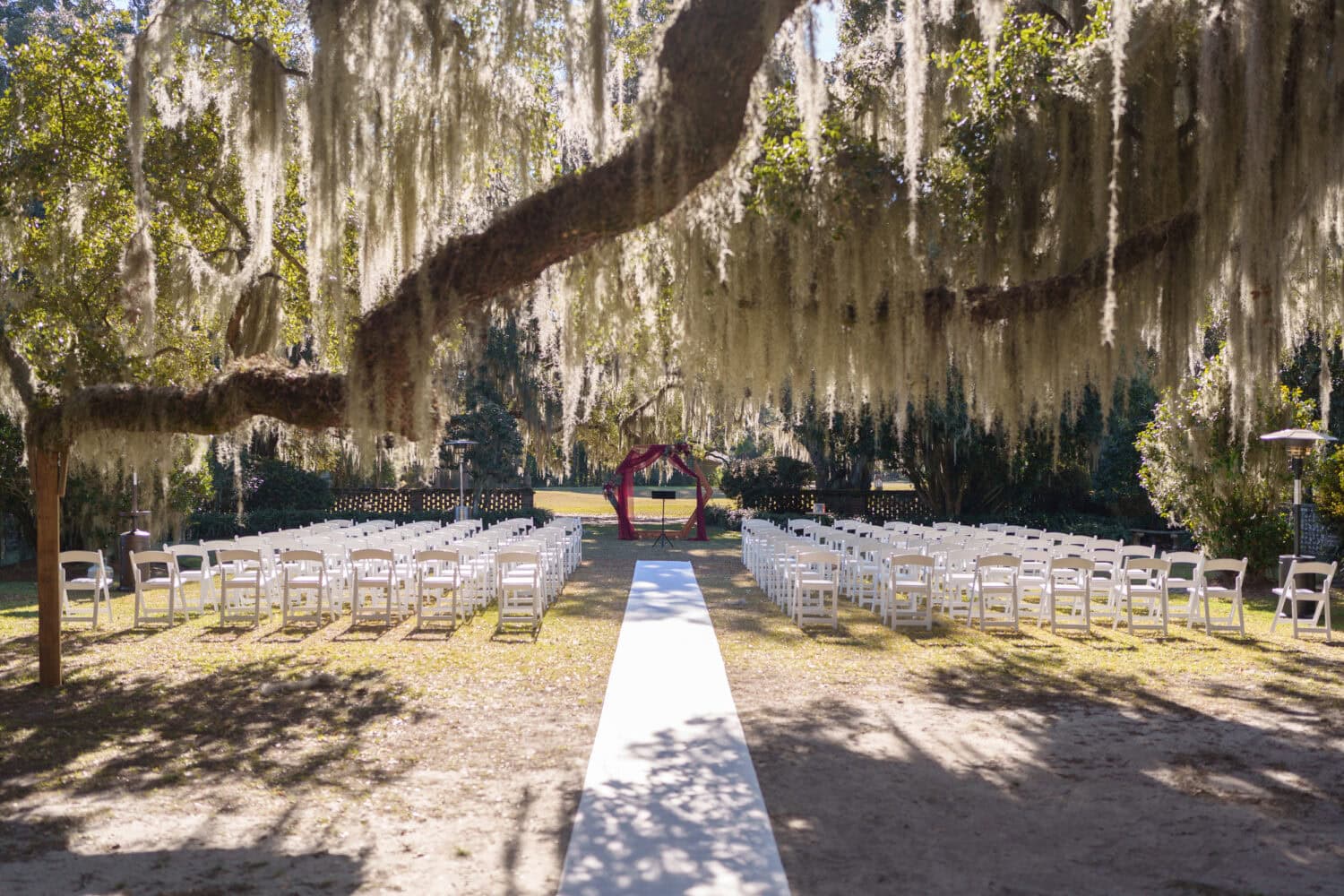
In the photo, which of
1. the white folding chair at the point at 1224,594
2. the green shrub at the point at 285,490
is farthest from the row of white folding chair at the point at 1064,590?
the green shrub at the point at 285,490

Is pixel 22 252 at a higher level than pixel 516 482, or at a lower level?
higher

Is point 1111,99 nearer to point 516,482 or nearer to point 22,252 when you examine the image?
point 22,252

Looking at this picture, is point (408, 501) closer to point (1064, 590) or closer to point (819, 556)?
point (819, 556)

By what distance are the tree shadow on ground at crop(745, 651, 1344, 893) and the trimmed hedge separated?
50.6 feet

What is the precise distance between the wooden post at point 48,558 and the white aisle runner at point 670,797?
3538 millimetres

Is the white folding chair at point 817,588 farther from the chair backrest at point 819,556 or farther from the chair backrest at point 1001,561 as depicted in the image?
the chair backrest at point 1001,561

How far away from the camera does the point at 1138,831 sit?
154 inches

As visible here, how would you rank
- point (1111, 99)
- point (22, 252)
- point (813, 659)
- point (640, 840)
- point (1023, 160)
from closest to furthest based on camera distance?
point (640, 840) → point (1111, 99) → point (1023, 160) → point (813, 659) → point (22, 252)

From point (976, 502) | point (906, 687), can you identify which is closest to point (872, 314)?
point (906, 687)

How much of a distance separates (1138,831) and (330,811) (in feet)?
10.3

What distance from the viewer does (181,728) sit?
18.0 ft

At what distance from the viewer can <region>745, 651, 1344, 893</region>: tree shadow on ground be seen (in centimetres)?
349

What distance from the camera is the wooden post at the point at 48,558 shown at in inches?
253

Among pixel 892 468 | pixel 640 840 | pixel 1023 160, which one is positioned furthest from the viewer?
pixel 892 468
